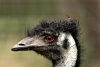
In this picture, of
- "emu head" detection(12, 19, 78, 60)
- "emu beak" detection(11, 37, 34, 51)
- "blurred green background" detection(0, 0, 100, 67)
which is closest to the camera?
"emu beak" detection(11, 37, 34, 51)

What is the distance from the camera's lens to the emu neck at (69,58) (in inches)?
254

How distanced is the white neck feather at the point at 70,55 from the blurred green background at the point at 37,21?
2.08m

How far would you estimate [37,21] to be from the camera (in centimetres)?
1203

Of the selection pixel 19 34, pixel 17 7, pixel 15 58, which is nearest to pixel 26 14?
pixel 17 7

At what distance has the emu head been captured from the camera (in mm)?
6375

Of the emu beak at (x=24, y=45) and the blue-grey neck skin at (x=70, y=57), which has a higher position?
the emu beak at (x=24, y=45)

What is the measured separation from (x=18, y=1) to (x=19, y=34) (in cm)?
128

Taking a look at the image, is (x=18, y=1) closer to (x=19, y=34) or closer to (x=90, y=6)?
(x=19, y=34)

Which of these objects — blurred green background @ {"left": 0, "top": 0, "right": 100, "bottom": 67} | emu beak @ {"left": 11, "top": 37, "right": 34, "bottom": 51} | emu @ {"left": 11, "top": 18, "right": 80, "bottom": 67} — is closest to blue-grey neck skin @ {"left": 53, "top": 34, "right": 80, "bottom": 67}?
emu @ {"left": 11, "top": 18, "right": 80, "bottom": 67}

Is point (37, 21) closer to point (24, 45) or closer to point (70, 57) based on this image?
point (70, 57)

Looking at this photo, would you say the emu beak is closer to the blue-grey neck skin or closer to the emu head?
the emu head

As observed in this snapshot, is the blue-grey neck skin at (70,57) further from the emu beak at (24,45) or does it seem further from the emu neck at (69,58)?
the emu beak at (24,45)

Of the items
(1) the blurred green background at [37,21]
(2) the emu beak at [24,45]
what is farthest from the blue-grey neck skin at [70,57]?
(1) the blurred green background at [37,21]

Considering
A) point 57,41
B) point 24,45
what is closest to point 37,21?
point 57,41
